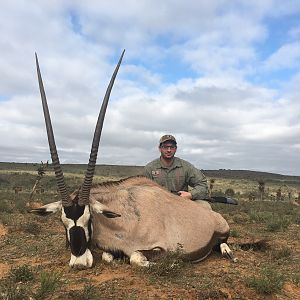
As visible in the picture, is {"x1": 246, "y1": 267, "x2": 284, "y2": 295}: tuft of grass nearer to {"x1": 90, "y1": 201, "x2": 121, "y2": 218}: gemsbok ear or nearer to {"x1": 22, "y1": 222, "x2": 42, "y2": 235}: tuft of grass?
{"x1": 90, "y1": 201, "x2": 121, "y2": 218}: gemsbok ear

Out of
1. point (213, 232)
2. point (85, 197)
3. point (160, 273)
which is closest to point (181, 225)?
point (213, 232)

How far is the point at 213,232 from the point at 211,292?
240 cm

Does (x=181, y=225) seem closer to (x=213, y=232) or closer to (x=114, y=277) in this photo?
(x=213, y=232)

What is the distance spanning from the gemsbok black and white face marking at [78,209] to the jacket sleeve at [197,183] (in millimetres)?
2357

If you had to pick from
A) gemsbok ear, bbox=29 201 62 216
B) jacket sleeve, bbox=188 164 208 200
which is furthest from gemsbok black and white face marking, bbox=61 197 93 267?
jacket sleeve, bbox=188 164 208 200

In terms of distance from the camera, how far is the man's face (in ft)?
27.7

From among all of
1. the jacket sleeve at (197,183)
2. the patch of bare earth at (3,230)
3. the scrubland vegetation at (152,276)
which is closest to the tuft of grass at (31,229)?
the patch of bare earth at (3,230)

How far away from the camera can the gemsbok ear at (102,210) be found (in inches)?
244

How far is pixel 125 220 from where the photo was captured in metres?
6.52

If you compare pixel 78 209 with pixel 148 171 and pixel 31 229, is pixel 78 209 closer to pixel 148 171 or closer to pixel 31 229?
pixel 148 171

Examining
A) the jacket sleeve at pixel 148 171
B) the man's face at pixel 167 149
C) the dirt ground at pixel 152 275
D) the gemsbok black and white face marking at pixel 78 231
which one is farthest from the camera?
the jacket sleeve at pixel 148 171

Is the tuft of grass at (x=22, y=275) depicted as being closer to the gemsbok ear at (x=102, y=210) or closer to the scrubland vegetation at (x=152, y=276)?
the scrubland vegetation at (x=152, y=276)

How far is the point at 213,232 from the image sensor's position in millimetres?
7297

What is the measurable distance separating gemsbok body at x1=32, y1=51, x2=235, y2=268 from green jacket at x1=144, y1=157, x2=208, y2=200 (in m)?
1.19
